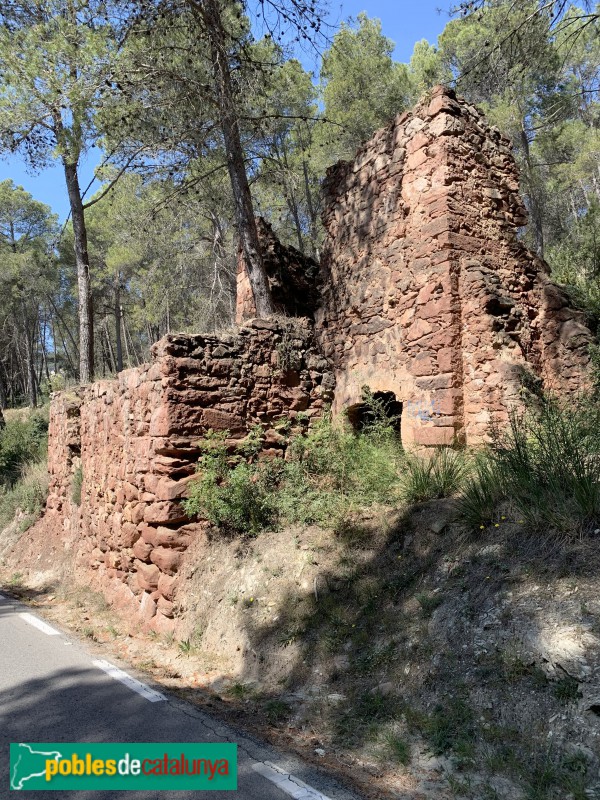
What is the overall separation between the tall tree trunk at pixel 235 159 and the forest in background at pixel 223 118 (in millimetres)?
39

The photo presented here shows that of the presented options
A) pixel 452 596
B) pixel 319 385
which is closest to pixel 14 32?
pixel 319 385

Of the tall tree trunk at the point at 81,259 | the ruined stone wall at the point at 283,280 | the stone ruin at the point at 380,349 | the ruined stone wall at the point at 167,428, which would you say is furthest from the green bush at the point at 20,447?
the ruined stone wall at the point at 283,280

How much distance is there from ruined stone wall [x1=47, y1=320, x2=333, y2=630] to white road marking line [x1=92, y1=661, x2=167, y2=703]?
1097 millimetres

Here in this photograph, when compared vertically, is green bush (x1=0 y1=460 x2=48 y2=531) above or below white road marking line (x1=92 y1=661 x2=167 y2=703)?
above

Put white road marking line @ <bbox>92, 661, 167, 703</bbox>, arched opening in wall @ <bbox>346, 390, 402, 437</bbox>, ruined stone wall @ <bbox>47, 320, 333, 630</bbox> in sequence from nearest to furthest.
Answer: white road marking line @ <bbox>92, 661, 167, 703</bbox>, ruined stone wall @ <bbox>47, 320, 333, 630</bbox>, arched opening in wall @ <bbox>346, 390, 402, 437</bbox>

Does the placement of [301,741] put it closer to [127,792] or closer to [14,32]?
[127,792]

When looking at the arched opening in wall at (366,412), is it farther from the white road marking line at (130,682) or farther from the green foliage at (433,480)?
the white road marking line at (130,682)

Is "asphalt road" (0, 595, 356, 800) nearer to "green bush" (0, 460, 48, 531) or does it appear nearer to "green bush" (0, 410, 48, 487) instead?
"green bush" (0, 460, 48, 531)

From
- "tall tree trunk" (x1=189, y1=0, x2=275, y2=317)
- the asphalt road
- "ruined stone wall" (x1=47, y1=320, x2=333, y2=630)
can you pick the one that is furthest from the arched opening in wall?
the asphalt road

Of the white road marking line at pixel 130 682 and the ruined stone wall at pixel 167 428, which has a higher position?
the ruined stone wall at pixel 167 428

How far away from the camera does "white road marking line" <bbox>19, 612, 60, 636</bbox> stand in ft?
22.7

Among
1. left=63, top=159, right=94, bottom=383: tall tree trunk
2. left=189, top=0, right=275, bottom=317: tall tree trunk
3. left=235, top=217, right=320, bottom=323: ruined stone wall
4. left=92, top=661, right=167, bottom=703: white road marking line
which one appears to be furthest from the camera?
left=63, top=159, right=94, bottom=383: tall tree trunk

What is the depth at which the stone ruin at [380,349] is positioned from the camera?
23.1 feet

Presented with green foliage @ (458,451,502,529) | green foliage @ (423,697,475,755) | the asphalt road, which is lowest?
the asphalt road
